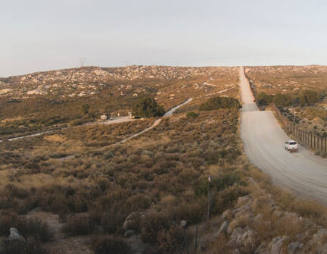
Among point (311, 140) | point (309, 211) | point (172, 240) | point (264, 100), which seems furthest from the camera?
point (264, 100)

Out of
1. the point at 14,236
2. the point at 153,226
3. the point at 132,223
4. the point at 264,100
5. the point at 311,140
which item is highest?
the point at 264,100

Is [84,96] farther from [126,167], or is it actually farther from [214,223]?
[214,223]

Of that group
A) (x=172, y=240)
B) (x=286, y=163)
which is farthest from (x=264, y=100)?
(x=172, y=240)

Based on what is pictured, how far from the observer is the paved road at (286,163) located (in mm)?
12551

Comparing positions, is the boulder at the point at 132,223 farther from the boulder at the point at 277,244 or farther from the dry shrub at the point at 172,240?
the boulder at the point at 277,244

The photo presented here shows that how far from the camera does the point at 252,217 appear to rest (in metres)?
6.61

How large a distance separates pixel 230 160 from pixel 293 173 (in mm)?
4188

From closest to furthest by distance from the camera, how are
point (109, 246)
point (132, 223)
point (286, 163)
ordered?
point (109, 246) → point (132, 223) → point (286, 163)

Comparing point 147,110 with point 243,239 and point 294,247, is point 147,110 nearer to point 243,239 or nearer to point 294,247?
point 243,239

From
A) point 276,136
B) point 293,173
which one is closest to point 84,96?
point 276,136

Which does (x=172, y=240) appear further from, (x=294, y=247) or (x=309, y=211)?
(x=309, y=211)

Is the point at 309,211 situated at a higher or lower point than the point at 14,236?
lower

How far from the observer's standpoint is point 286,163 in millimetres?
17766

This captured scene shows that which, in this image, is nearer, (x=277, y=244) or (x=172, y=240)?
(x=277, y=244)
